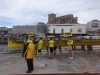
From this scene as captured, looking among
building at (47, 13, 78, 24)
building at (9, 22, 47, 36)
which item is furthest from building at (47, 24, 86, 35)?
building at (47, 13, 78, 24)

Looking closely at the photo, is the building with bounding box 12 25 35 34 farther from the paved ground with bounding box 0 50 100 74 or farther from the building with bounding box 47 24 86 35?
the paved ground with bounding box 0 50 100 74

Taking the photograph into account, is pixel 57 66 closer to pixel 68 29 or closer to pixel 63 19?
pixel 68 29

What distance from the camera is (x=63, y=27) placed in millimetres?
93625

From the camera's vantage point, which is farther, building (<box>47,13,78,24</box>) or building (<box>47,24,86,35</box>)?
building (<box>47,13,78,24</box>)

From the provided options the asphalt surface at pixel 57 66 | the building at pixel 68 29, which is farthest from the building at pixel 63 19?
the asphalt surface at pixel 57 66

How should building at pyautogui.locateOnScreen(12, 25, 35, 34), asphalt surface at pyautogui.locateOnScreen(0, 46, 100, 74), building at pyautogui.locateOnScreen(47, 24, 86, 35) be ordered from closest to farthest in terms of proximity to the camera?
asphalt surface at pyautogui.locateOnScreen(0, 46, 100, 74), building at pyautogui.locateOnScreen(47, 24, 86, 35), building at pyautogui.locateOnScreen(12, 25, 35, 34)

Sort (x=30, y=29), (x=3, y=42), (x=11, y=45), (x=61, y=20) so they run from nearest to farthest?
(x=11, y=45), (x=3, y=42), (x=30, y=29), (x=61, y=20)

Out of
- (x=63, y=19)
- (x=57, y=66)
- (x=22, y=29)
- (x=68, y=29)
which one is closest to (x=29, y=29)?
(x=22, y=29)

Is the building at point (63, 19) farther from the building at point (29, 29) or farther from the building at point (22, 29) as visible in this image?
the building at point (22, 29)

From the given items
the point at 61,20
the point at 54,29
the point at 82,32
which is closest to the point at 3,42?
the point at 54,29

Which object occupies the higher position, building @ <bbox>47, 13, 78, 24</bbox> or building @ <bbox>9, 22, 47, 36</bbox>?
building @ <bbox>47, 13, 78, 24</bbox>

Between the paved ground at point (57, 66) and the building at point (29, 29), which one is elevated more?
the building at point (29, 29)

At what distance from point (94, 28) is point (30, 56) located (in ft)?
301

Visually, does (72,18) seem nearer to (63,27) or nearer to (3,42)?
(63,27)
